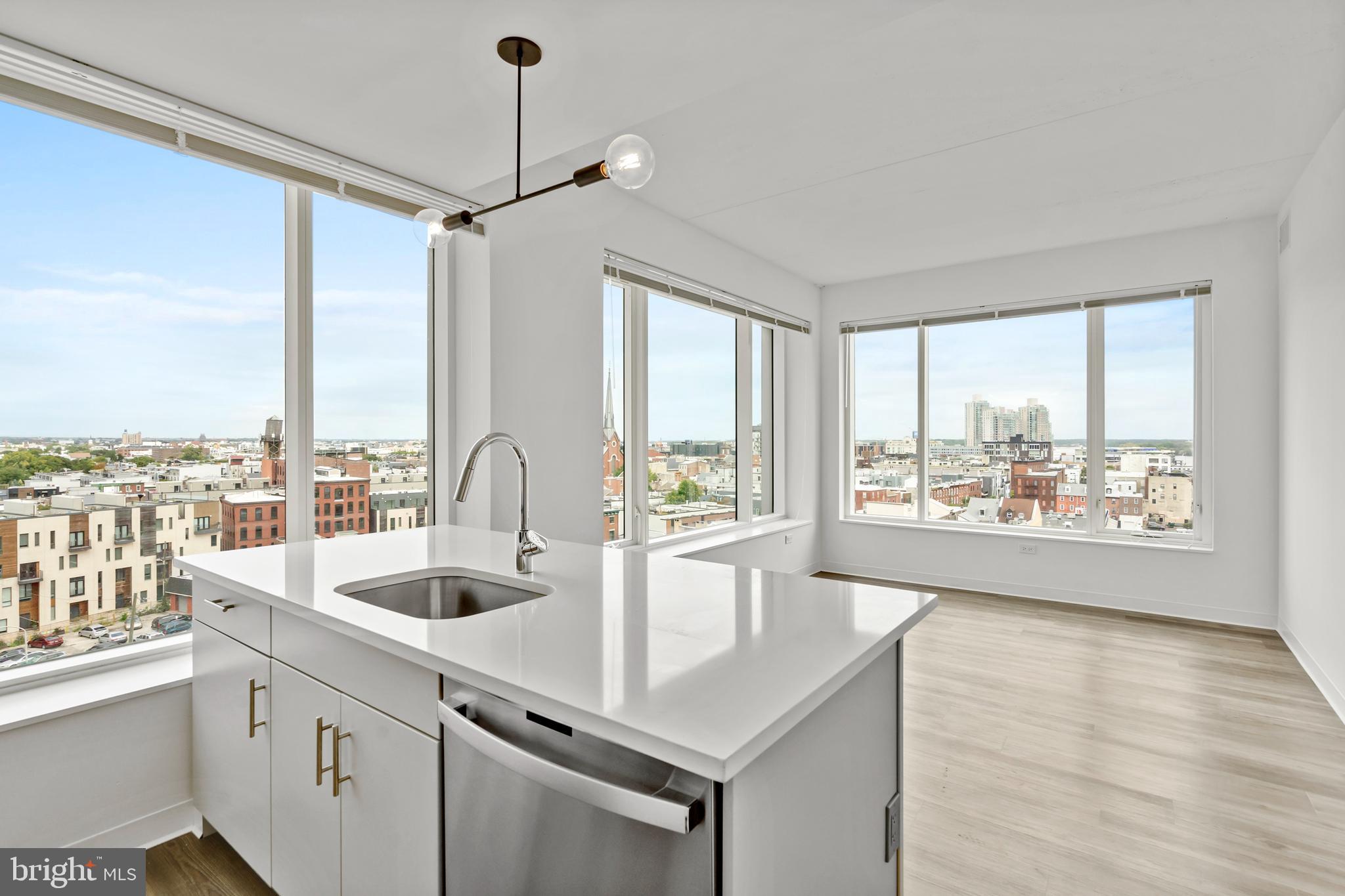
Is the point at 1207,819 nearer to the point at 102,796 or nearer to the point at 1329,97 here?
the point at 1329,97

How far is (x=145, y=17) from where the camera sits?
158 centimetres

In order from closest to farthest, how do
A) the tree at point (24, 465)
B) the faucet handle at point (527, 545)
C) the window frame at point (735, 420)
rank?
the faucet handle at point (527, 545) < the tree at point (24, 465) < the window frame at point (735, 420)

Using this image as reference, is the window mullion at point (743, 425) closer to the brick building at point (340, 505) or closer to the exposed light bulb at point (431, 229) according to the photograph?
the brick building at point (340, 505)

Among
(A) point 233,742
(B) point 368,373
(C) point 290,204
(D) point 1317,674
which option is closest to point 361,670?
(A) point 233,742

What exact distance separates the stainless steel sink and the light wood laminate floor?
1.35m

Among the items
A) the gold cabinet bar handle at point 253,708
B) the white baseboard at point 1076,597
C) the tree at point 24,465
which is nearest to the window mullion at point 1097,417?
the white baseboard at point 1076,597

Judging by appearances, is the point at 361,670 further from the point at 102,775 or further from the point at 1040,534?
the point at 1040,534

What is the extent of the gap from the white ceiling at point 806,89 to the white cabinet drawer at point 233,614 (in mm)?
1472

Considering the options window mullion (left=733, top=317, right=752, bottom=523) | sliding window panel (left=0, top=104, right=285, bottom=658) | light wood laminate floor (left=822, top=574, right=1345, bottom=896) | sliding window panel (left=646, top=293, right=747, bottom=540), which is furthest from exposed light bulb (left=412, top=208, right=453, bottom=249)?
window mullion (left=733, top=317, right=752, bottom=523)

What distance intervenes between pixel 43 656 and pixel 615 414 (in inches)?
95.1

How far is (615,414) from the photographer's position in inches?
139

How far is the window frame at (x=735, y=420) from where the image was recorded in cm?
367

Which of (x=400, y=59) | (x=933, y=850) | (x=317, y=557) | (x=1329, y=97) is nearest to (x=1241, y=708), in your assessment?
(x=933, y=850)

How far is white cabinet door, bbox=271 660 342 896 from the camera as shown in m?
1.32
